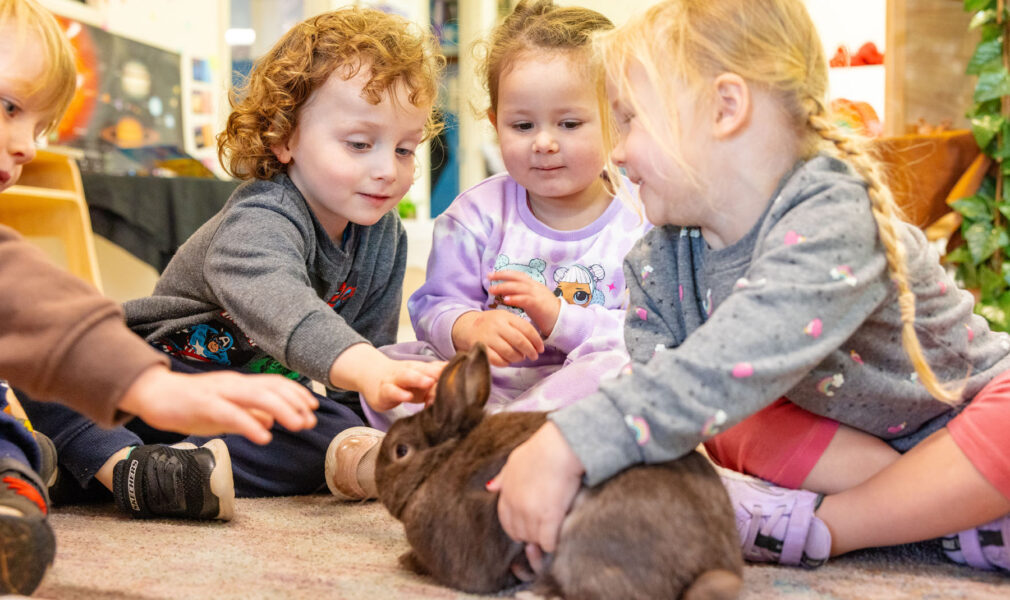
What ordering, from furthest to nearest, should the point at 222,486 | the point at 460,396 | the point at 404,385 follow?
the point at 222,486
the point at 404,385
the point at 460,396

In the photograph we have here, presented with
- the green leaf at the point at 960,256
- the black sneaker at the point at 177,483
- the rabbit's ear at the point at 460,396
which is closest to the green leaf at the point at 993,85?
the green leaf at the point at 960,256

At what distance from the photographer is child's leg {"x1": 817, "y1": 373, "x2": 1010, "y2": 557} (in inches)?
36.3

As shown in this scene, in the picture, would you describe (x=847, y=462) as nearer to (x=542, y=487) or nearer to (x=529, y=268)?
(x=542, y=487)

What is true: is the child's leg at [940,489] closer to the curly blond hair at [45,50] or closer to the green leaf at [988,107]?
the curly blond hair at [45,50]

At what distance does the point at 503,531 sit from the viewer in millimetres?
814

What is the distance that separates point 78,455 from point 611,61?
884 millimetres

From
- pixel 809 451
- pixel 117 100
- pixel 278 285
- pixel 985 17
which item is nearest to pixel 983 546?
pixel 809 451

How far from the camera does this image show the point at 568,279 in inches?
60.9

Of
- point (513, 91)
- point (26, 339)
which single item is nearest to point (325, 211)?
point (513, 91)

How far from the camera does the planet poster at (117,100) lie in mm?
2967

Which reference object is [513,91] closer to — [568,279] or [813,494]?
[568,279]

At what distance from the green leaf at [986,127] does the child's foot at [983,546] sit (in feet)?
5.50

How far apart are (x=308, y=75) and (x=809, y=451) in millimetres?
919

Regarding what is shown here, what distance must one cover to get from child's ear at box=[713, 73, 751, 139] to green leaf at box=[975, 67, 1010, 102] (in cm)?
169
